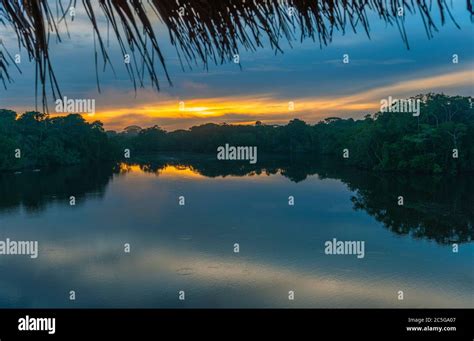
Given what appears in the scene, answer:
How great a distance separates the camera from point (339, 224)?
25.9 m

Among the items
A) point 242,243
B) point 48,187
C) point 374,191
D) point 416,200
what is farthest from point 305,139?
point 242,243

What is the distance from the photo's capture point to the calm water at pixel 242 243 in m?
19.5

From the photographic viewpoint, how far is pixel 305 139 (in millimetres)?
57719

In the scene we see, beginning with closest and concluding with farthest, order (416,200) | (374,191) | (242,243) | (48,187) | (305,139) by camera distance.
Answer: (242,243)
(416,200)
(374,191)
(48,187)
(305,139)

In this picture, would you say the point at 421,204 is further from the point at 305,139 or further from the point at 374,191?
the point at 305,139

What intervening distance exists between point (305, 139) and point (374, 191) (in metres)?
26.2

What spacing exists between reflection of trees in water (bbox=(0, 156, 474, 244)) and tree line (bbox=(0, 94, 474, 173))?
4.44ft

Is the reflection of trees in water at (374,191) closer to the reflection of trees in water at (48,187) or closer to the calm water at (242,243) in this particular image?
the reflection of trees in water at (48,187)

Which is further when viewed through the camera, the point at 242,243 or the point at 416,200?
the point at 416,200

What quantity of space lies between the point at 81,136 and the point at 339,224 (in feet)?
91.3

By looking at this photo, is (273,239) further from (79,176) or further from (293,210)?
(79,176)

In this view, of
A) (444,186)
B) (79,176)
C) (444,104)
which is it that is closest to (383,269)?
(444,186)

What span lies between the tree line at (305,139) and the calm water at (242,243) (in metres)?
1.85
